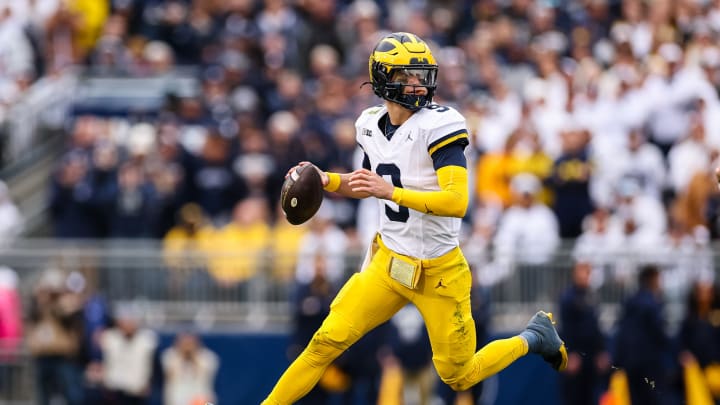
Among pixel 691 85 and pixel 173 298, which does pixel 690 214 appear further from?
pixel 173 298

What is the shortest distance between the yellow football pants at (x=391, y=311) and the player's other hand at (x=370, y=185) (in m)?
0.65

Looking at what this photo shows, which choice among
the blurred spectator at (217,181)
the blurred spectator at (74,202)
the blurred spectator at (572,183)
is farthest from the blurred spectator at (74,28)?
the blurred spectator at (572,183)

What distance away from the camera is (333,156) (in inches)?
573

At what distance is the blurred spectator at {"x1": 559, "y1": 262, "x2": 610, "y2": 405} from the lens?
1289cm

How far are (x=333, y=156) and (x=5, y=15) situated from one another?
18.0 feet

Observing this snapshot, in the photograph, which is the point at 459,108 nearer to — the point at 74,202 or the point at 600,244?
the point at 600,244

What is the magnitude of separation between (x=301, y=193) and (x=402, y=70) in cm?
91

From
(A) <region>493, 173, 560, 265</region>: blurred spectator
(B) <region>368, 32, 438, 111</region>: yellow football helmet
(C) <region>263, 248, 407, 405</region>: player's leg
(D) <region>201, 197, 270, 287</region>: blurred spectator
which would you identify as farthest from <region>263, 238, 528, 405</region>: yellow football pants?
(D) <region>201, 197, 270, 287</region>: blurred spectator

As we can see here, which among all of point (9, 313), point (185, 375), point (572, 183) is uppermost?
point (572, 183)

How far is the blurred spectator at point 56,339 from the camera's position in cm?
1376

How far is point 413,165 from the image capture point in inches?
318

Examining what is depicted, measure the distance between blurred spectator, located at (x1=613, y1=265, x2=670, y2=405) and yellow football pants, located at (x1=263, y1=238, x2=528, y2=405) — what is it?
478 cm

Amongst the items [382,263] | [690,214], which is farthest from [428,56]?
[690,214]

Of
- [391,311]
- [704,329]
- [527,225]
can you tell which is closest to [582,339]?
[704,329]
